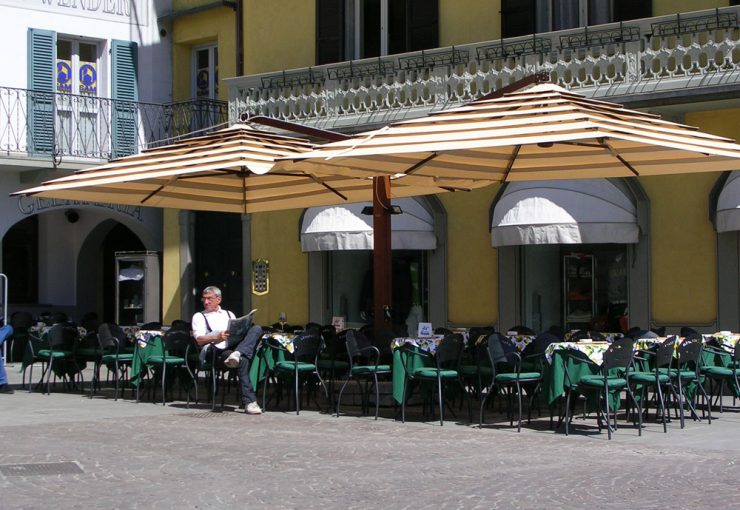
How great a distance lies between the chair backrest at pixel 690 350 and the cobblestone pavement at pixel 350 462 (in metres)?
0.69

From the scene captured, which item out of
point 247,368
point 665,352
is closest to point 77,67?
point 247,368

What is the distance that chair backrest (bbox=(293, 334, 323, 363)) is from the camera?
1485 centimetres

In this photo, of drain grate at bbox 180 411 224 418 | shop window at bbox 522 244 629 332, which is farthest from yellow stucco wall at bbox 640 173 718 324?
drain grate at bbox 180 411 224 418

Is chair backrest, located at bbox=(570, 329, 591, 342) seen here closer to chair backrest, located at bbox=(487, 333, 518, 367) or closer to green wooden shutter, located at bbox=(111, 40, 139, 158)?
chair backrest, located at bbox=(487, 333, 518, 367)

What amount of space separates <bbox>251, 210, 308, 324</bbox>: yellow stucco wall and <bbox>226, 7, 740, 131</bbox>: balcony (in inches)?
80.7

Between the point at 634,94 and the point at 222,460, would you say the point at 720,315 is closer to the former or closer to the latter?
the point at 634,94

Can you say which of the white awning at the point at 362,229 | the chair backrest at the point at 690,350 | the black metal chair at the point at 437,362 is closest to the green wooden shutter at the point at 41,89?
the white awning at the point at 362,229

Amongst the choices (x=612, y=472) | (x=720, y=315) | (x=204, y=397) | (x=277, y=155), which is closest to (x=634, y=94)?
(x=720, y=315)

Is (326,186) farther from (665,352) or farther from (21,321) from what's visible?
(21,321)

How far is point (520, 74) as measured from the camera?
1989cm

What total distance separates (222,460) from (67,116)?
49.5 feet

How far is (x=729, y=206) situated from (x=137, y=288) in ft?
40.5

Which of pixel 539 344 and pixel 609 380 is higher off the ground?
pixel 539 344

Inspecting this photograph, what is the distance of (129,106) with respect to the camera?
25562mm
